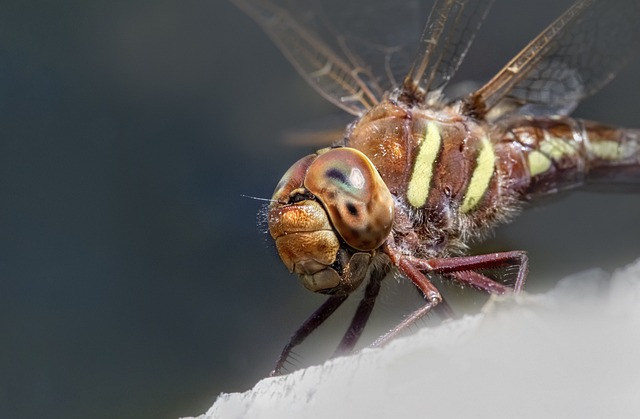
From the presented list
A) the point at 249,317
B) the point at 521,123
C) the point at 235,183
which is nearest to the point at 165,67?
the point at 235,183

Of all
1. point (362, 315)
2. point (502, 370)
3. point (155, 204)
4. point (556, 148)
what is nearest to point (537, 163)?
point (556, 148)

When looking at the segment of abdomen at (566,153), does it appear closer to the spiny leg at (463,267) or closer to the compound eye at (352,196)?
the spiny leg at (463,267)

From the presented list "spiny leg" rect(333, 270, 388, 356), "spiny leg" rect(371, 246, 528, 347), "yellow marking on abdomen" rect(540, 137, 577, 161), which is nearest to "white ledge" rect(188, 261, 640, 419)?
"spiny leg" rect(371, 246, 528, 347)

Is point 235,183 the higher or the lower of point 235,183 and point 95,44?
the lower

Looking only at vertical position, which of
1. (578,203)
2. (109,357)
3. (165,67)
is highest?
(165,67)

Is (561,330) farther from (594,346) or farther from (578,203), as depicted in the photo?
(578,203)

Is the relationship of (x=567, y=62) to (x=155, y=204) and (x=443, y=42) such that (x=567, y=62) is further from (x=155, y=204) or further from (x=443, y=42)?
(x=155, y=204)

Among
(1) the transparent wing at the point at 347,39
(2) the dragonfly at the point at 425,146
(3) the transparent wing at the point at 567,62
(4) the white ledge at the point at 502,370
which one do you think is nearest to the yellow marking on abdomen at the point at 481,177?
(2) the dragonfly at the point at 425,146
